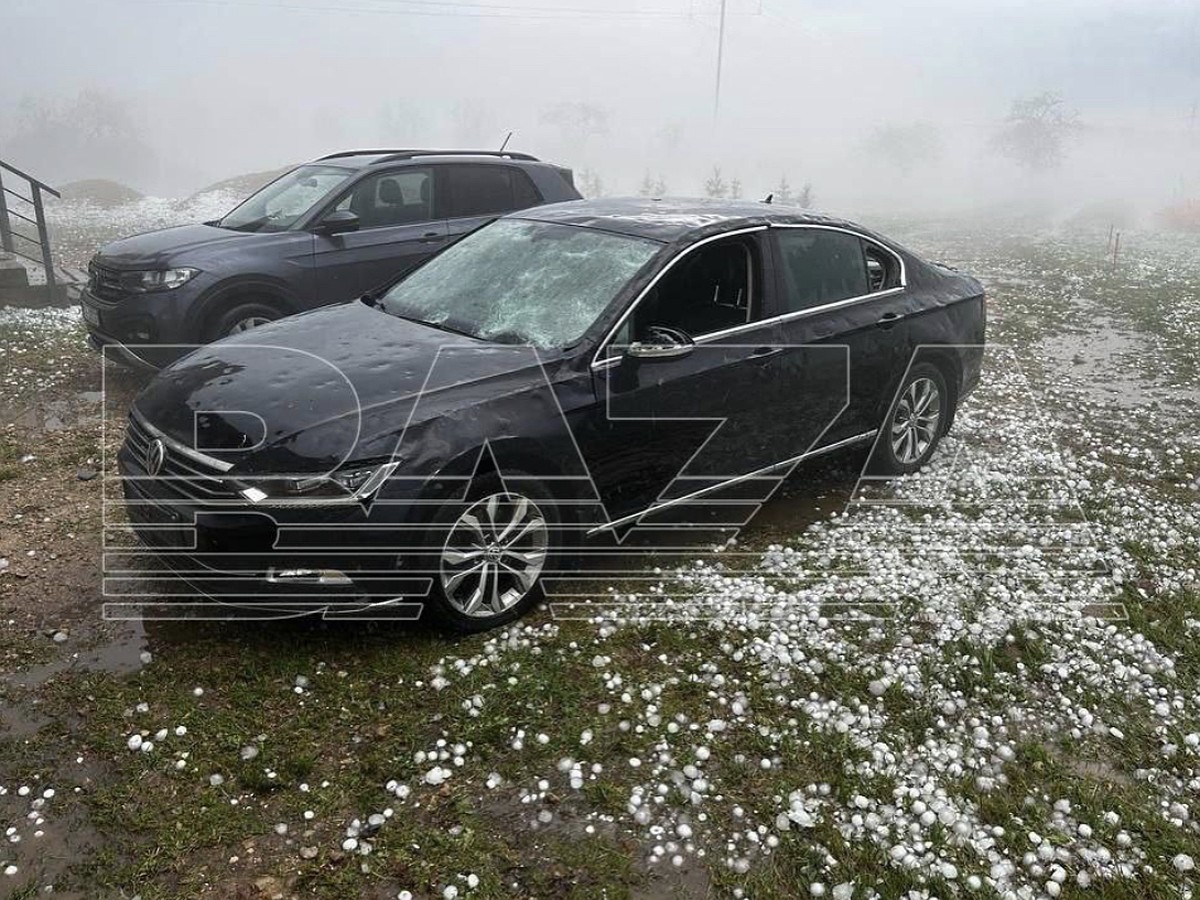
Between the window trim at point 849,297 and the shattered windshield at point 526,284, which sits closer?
the shattered windshield at point 526,284

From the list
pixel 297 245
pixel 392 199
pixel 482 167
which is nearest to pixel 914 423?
pixel 482 167

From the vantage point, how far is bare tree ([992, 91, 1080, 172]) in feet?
260

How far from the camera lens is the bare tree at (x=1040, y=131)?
260 feet

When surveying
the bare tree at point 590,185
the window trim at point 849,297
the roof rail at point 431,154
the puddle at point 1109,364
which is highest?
the roof rail at point 431,154

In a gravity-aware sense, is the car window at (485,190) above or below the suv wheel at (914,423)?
above

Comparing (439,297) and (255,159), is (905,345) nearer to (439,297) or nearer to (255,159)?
(439,297)

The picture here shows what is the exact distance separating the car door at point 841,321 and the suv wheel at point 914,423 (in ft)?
0.76

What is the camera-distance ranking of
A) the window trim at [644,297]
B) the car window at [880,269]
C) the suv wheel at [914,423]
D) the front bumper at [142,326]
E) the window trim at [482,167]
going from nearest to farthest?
1. the window trim at [644,297]
2. the car window at [880,269]
3. the suv wheel at [914,423]
4. the front bumper at [142,326]
5. the window trim at [482,167]

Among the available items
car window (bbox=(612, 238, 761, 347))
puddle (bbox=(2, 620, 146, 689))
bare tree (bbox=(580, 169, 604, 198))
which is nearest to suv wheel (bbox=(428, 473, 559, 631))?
car window (bbox=(612, 238, 761, 347))

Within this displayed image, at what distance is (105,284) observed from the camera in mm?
7582

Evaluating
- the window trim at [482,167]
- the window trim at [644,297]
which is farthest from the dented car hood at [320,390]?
the window trim at [482,167]

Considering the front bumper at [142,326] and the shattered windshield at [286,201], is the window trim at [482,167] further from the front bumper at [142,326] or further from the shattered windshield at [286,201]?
the front bumper at [142,326]

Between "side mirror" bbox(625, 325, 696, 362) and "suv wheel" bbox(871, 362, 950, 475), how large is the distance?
7.02 ft

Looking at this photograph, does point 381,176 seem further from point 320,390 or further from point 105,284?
point 320,390
